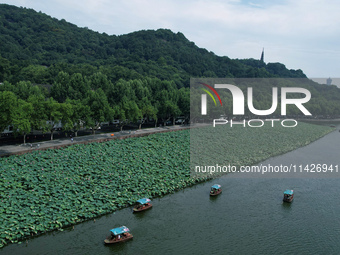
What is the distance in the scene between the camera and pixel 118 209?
33.3 meters

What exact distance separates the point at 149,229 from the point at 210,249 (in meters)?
6.61

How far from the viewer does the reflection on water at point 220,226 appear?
87.7 ft

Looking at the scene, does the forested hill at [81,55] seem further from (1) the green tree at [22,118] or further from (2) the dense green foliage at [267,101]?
(1) the green tree at [22,118]

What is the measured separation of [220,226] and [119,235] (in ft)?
35.4

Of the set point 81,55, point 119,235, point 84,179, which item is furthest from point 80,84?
point 81,55

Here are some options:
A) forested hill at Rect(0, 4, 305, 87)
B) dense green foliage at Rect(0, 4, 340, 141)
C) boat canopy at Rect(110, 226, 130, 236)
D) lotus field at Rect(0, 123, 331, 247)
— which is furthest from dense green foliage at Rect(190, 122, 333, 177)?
forested hill at Rect(0, 4, 305, 87)

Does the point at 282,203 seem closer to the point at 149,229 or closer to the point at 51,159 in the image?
the point at 149,229

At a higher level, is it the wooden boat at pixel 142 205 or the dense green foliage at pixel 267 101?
the dense green foliage at pixel 267 101

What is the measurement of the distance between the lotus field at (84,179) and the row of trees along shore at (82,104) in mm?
7449

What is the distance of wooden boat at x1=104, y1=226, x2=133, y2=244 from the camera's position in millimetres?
26938

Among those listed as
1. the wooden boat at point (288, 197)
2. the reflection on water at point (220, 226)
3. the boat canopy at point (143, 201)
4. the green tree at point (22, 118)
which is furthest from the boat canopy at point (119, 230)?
the green tree at point (22, 118)

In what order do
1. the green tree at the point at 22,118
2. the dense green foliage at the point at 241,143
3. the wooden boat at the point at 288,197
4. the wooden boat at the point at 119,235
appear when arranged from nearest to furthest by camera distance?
the wooden boat at the point at 119,235 < the wooden boat at the point at 288,197 < the green tree at the point at 22,118 < the dense green foliage at the point at 241,143

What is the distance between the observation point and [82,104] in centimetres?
5675

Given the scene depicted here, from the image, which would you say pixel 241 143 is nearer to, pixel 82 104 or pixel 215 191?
pixel 215 191
